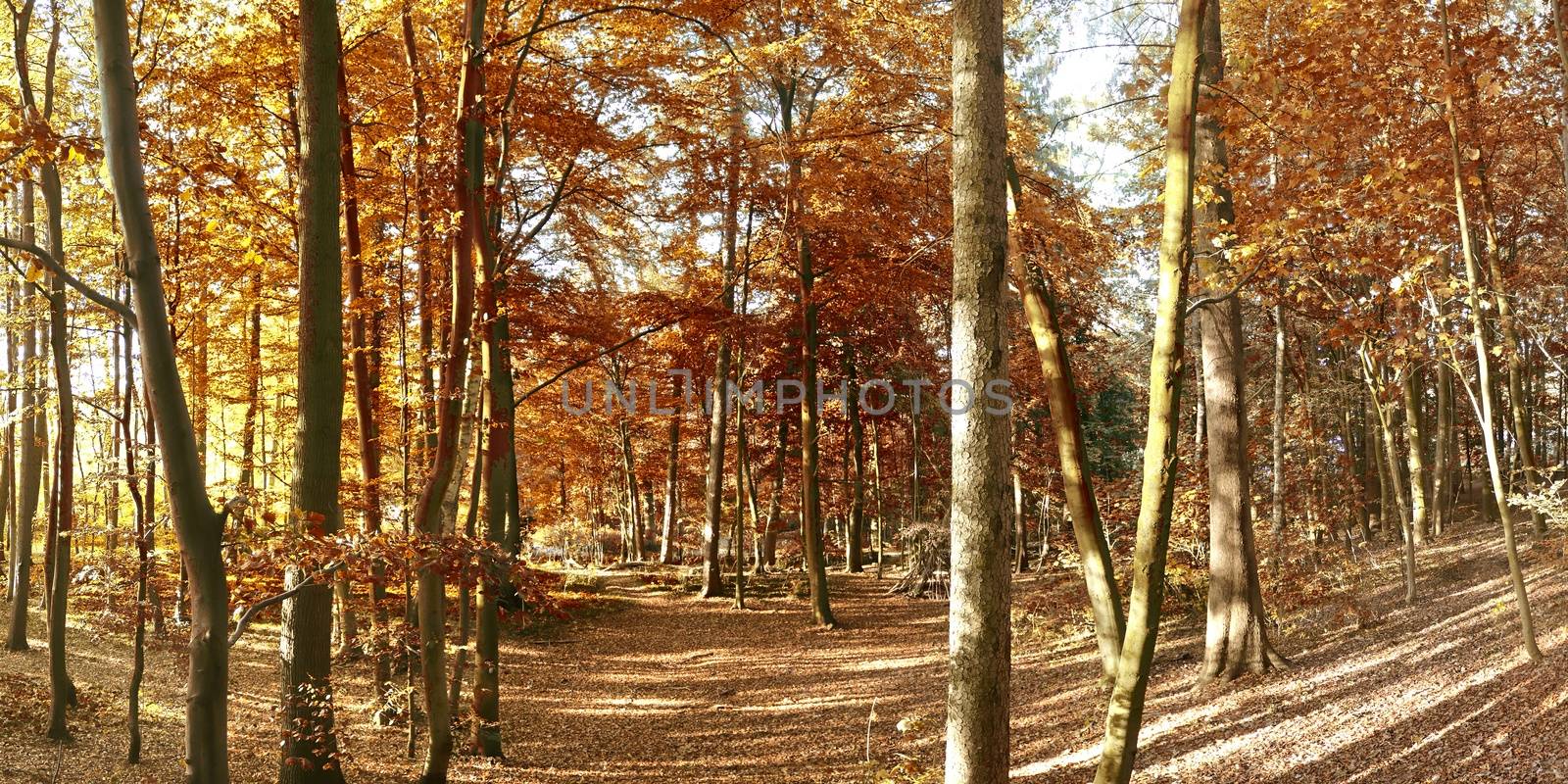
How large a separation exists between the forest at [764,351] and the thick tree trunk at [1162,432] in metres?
0.02

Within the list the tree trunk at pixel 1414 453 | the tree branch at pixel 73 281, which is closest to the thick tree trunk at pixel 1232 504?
the tree trunk at pixel 1414 453

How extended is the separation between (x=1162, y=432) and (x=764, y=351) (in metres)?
14.9

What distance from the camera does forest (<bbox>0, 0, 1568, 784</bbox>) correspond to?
465 centimetres

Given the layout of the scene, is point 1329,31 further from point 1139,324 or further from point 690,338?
point 1139,324

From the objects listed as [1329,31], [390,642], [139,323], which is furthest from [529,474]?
[139,323]

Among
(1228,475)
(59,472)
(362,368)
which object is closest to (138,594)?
(59,472)

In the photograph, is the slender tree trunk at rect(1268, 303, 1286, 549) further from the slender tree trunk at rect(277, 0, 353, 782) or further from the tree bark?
the slender tree trunk at rect(277, 0, 353, 782)

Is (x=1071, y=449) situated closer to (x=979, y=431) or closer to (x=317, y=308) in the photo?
(x=979, y=431)

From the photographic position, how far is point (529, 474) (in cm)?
2459

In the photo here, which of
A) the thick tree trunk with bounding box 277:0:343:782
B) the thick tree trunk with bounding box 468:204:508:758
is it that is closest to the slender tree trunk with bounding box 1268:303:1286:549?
the thick tree trunk with bounding box 468:204:508:758

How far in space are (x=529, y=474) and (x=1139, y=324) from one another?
15.2 m

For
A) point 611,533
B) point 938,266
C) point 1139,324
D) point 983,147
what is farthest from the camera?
point 611,533

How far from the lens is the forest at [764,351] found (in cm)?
465

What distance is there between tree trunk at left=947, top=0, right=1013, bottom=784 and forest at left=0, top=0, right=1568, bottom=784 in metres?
0.02
